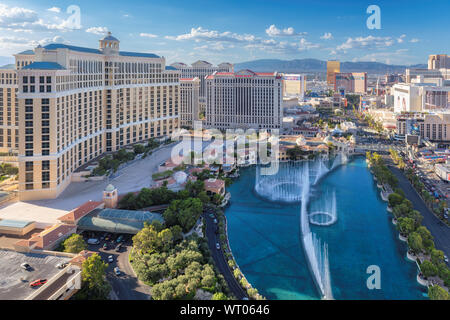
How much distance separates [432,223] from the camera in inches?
864

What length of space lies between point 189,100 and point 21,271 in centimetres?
4691

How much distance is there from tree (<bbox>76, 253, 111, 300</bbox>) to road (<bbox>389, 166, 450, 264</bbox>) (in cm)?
1653

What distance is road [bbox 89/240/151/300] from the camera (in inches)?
535

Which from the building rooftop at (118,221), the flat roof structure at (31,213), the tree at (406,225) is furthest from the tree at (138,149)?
the tree at (406,225)

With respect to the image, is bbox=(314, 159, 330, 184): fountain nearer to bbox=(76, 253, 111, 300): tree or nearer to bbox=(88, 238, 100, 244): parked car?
bbox=(88, 238, 100, 244): parked car

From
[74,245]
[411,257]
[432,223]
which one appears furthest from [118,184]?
[432,223]

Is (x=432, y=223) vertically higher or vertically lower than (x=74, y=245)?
lower

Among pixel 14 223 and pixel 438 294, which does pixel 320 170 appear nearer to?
pixel 438 294

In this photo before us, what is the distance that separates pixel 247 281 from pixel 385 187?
18.8 metres

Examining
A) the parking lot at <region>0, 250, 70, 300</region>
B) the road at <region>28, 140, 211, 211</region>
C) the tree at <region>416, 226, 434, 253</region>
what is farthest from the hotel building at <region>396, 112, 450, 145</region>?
the parking lot at <region>0, 250, 70, 300</region>

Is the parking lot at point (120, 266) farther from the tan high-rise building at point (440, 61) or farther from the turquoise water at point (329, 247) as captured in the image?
the tan high-rise building at point (440, 61)

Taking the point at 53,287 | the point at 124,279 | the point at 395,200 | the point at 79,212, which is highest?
the point at 79,212
